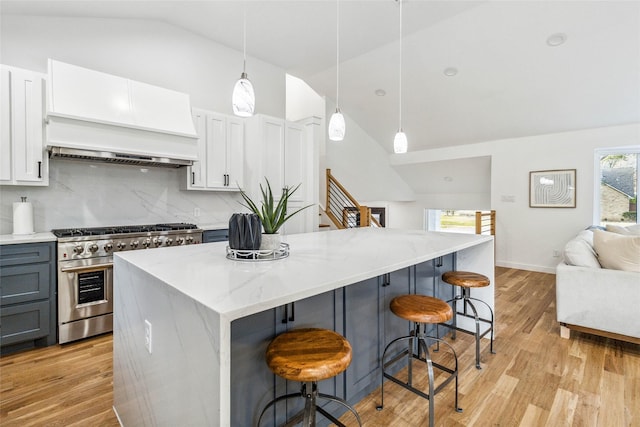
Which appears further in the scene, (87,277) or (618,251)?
(87,277)

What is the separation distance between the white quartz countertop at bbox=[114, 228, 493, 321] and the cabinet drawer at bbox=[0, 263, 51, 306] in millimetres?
1472

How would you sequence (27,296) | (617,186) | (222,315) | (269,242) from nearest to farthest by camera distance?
(222,315) < (269,242) < (27,296) < (617,186)

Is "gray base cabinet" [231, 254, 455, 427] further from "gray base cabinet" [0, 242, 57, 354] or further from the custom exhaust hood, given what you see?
the custom exhaust hood

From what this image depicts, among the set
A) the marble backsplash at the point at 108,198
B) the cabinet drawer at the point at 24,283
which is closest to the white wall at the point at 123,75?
the marble backsplash at the point at 108,198

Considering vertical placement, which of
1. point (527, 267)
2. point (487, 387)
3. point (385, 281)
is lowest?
point (487, 387)

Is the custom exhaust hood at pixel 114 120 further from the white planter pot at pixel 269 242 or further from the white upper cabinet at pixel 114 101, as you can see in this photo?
the white planter pot at pixel 269 242

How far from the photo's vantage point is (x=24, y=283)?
2408 mm

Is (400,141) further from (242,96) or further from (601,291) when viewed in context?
(601,291)

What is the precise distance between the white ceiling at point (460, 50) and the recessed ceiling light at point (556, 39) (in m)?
0.05

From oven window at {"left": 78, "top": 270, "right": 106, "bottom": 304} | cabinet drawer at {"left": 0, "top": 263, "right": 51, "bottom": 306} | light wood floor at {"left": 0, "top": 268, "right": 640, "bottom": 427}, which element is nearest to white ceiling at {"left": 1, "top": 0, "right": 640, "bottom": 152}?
cabinet drawer at {"left": 0, "top": 263, "right": 51, "bottom": 306}

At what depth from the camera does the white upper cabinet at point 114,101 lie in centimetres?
267

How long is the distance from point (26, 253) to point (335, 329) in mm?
2554

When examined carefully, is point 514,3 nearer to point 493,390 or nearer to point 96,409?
point 493,390

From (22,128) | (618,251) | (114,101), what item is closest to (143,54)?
(114,101)
